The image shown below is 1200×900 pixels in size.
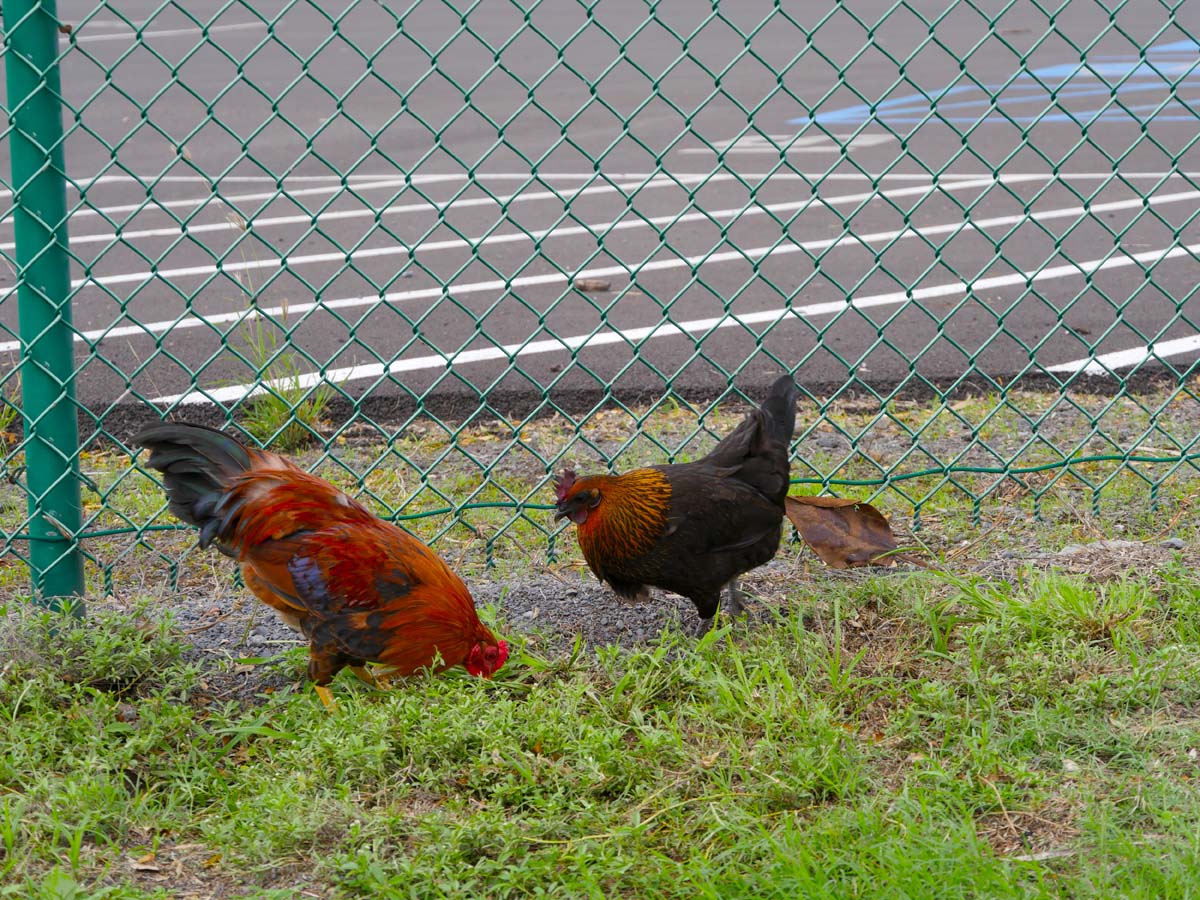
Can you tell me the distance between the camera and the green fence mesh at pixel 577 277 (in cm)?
349

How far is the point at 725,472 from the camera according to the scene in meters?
3.31

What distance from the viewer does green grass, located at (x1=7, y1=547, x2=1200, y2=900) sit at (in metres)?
2.12

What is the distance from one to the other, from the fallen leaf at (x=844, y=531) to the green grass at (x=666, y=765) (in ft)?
1.15

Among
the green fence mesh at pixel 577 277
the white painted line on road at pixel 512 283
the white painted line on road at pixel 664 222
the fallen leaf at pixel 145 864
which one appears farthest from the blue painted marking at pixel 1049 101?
the fallen leaf at pixel 145 864

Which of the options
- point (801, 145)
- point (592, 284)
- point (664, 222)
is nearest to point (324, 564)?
point (592, 284)

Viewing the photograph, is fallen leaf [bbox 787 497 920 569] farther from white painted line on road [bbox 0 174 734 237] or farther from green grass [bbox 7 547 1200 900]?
white painted line on road [bbox 0 174 734 237]

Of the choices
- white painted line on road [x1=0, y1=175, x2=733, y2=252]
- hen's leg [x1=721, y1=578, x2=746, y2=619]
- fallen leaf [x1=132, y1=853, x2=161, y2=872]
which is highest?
white painted line on road [x1=0, y1=175, x2=733, y2=252]

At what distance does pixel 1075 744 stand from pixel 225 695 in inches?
77.2

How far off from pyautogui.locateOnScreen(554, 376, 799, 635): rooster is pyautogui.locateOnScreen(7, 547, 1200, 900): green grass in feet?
0.73

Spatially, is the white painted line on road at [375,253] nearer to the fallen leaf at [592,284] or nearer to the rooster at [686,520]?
the fallen leaf at [592,284]

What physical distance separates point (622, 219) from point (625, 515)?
193cm

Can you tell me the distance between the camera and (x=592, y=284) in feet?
21.0

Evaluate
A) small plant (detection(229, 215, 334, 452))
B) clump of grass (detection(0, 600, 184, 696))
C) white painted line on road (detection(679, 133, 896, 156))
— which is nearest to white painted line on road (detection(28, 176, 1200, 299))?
white painted line on road (detection(679, 133, 896, 156))

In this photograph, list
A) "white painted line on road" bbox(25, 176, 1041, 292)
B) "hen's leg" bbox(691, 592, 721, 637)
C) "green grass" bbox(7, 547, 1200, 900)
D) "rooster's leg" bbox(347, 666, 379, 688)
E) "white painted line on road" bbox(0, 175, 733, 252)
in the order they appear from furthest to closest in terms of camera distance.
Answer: "white painted line on road" bbox(0, 175, 733, 252), "white painted line on road" bbox(25, 176, 1041, 292), "hen's leg" bbox(691, 592, 721, 637), "rooster's leg" bbox(347, 666, 379, 688), "green grass" bbox(7, 547, 1200, 900)
